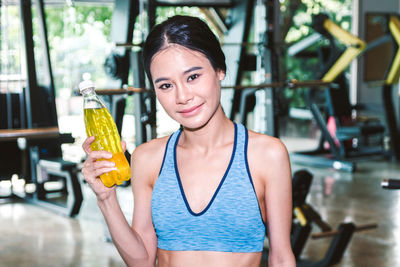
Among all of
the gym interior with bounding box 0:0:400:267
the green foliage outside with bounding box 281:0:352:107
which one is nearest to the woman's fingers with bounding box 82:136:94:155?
the gym interior with bounding box 0:0:400:267

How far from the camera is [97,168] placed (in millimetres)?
931

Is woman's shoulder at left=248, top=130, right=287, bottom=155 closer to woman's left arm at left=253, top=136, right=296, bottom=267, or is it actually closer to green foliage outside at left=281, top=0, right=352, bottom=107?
woman's left arm at left=253, top=136, right=296, bottom=267

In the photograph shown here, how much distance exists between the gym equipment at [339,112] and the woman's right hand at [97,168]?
17.5ft

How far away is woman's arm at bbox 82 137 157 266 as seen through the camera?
1.01m

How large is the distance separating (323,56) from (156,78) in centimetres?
579

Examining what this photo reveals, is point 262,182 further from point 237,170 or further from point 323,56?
point 323,56

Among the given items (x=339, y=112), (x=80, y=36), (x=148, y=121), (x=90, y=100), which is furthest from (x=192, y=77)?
(x=80, y=36)

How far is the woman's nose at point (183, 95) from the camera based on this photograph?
1023 mm

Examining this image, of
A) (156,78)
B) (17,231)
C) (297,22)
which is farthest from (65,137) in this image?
(297,22)

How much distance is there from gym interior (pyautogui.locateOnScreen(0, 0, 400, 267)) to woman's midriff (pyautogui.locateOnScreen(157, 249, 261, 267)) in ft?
1.15

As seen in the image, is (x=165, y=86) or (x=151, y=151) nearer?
(x=165, y=86)

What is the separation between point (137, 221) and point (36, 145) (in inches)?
140

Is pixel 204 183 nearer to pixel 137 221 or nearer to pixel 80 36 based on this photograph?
pixel 137 221

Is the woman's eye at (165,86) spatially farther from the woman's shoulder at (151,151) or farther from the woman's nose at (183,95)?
the woman's shoulder at (151,151)
